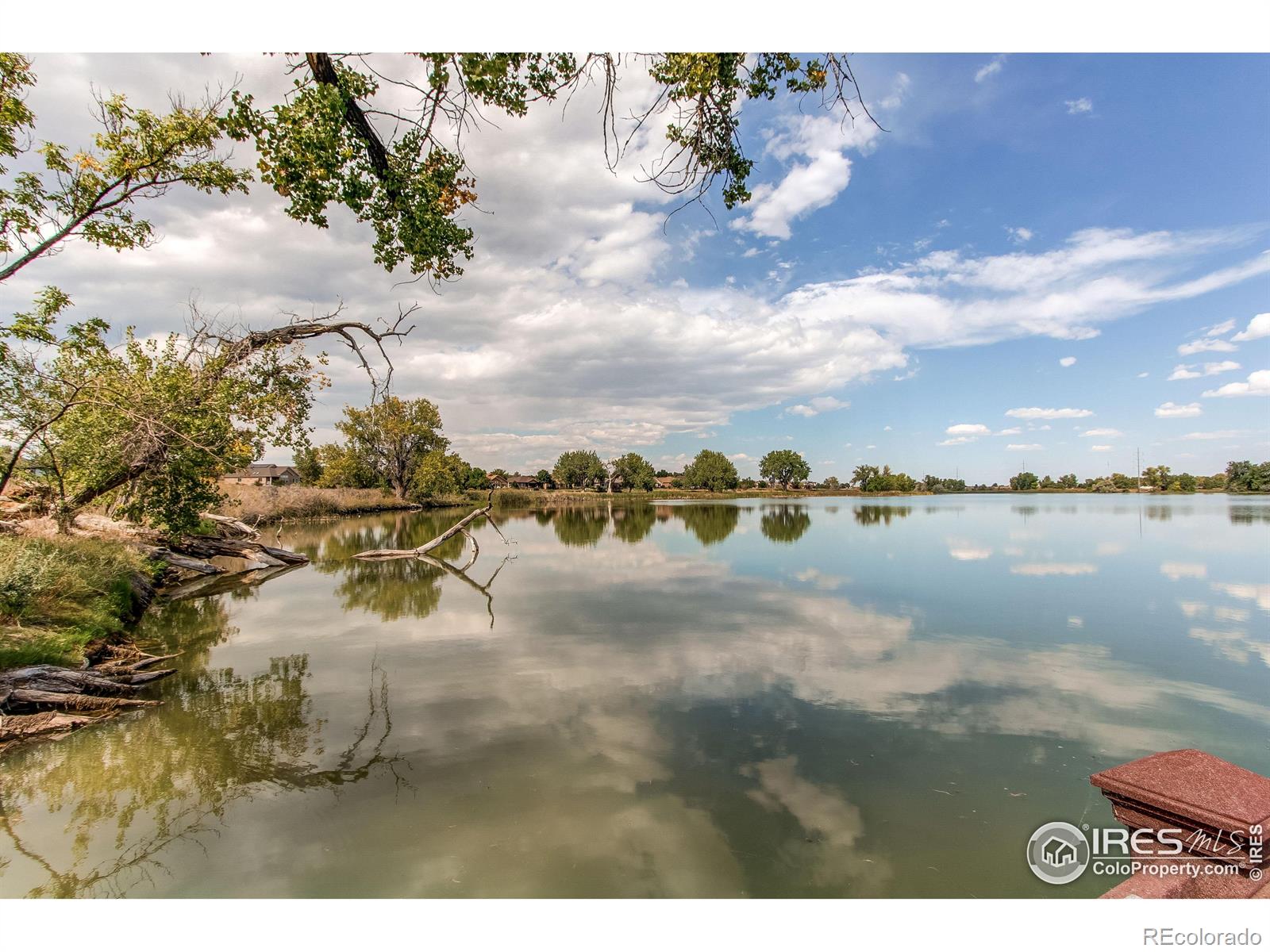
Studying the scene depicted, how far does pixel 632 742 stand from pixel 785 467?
5451 inches

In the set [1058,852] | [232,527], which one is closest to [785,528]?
[232,527]

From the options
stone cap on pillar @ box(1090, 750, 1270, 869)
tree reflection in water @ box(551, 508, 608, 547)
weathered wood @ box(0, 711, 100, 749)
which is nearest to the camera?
stone cap on pillar @ box(1090, 750, 1270, 869)

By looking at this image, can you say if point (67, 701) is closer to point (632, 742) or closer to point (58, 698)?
point (58, 698)

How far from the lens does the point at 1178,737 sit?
6.08 metres

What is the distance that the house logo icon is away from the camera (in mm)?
3926

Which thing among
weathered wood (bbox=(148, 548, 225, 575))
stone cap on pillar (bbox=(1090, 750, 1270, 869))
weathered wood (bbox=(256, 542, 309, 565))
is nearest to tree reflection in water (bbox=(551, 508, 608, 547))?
weathered wood (bbox=(256, 542, 309, 565))

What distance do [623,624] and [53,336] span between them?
11631 mm

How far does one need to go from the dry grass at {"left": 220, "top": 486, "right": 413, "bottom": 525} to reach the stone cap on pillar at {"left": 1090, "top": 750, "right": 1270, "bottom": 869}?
29614mm

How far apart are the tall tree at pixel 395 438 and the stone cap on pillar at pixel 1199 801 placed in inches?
2403

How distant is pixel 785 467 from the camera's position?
5458 inches

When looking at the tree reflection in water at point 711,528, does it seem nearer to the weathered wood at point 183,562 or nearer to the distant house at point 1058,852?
the weathered wood at point 183,562

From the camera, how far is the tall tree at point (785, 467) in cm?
13850

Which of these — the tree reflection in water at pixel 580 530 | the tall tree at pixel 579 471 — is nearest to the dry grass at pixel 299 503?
the tree reflection in water at pixel 580 530

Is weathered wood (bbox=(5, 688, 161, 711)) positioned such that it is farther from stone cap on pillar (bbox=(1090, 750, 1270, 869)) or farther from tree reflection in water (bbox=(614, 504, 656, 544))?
tree reflection in water (bbox=(614, 504, 656, 544))
